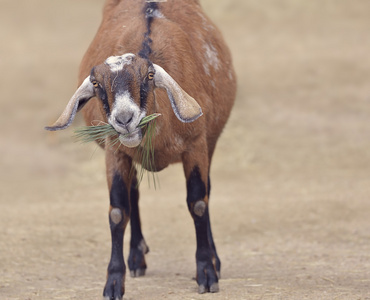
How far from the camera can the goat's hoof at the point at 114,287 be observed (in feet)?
18.4

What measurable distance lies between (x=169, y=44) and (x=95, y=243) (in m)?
3.17

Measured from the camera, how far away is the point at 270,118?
14.5 meters

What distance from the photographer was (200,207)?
606 centimetres

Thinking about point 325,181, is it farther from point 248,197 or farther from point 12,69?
point 12,69

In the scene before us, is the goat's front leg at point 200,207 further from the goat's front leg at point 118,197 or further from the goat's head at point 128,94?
the goat's head at point 128,94

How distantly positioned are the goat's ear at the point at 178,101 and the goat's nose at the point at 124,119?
329 millimetres

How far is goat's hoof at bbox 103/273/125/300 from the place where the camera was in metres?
5.61

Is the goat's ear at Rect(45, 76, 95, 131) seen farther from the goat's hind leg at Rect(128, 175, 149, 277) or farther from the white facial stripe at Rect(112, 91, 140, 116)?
the goat's hind leg at Rect(128, 175, 149, 277)

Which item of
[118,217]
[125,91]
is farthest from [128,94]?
[118,217]

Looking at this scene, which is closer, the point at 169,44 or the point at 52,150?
the point at 169,44

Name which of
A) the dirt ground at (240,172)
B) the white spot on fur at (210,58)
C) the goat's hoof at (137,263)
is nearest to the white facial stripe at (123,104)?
the dirt ground at (240,172)

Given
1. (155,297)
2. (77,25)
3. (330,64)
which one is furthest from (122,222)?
(77,25)

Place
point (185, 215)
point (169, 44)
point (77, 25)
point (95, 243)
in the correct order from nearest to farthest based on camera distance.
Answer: point (169, 44) → point (95, 243) → point (185, 215) → point (77, 25)

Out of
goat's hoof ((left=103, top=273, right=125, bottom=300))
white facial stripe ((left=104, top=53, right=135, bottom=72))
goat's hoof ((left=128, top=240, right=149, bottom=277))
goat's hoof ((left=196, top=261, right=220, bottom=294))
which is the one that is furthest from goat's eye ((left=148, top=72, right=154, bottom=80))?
goat's hoof ((left=128, top=240, right=149, bottom=277))
